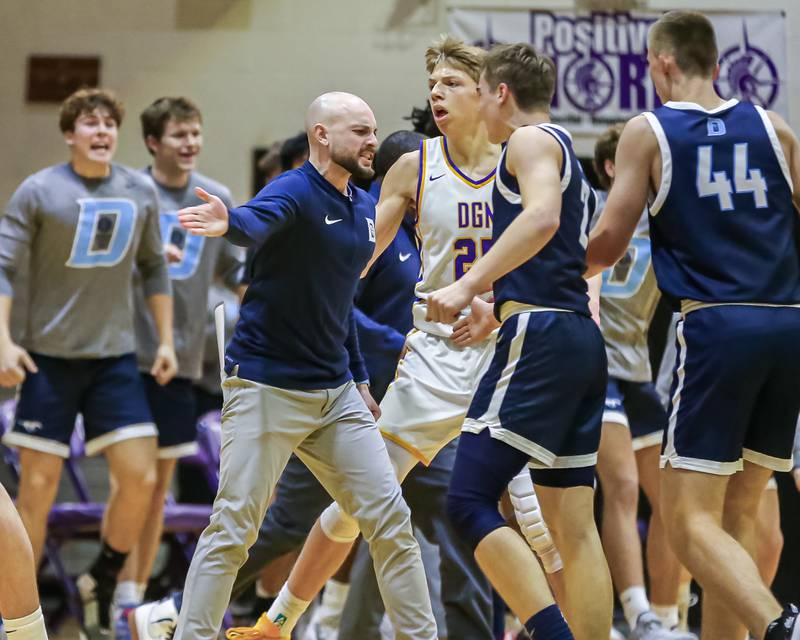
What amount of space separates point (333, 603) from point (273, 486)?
171cm

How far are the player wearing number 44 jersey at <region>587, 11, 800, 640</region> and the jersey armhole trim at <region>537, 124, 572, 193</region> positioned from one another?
18 centimetres

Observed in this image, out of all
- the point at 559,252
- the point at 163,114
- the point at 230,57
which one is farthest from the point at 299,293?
the point at 230,57

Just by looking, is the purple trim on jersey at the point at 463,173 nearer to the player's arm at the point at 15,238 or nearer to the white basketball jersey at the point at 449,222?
the white basketball jersey at the point at 449,222

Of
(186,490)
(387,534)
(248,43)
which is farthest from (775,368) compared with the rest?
(248,43)

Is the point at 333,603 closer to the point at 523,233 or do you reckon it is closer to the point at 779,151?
the point at 523,233

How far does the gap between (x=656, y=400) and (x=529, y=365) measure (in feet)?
7.45

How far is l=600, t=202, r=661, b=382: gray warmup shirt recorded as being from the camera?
5.45 m

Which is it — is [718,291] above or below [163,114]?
below

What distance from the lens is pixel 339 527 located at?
402 cm

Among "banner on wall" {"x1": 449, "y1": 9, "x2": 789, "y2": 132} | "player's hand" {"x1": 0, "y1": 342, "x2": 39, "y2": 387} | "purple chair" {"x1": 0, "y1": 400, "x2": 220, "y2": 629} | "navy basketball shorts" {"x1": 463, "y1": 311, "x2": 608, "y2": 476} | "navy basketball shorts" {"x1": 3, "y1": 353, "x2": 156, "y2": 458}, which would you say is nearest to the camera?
"navy basketball shorts" {"x1": 463, "y1": 311, "x2": 608, "y2": 476}

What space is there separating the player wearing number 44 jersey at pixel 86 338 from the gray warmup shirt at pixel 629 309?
2105 mm

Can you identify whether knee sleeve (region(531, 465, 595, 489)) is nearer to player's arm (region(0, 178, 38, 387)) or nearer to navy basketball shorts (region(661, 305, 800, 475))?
navy basketball shorts (region(661, 305, 800, 475))

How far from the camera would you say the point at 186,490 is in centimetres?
755

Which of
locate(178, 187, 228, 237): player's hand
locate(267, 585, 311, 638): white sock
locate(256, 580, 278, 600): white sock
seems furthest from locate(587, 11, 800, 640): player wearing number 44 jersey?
locate(256, 580, 278, 600): white sock
